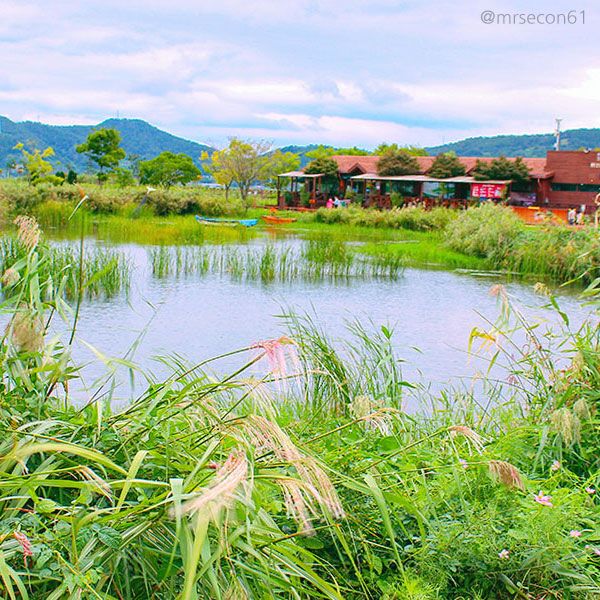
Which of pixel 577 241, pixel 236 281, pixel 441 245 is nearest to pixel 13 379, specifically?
pixel 236 281

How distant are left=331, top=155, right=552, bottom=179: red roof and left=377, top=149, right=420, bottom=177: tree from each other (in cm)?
37

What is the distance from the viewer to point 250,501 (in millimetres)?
1154

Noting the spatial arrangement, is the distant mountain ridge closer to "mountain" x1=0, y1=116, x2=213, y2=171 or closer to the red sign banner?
"mountain" x1=0, y1=116, x2=213, y2=171

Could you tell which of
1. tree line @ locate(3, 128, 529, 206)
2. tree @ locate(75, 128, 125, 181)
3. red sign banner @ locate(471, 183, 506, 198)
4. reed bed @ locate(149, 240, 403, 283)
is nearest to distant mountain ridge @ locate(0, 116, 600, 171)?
tree line @ locate(3, 128, 529, 206)

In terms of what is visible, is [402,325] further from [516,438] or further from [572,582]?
[572,582]

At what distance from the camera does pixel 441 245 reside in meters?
18.4

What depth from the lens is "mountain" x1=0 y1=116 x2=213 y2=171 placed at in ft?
263

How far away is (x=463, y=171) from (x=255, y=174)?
10398 millimetres

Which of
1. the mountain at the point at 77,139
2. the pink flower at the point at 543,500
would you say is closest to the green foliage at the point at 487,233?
the pink flower at the point at 543,500

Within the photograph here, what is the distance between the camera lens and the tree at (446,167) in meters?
31.1

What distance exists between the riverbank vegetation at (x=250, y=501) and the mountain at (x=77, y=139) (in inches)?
3037

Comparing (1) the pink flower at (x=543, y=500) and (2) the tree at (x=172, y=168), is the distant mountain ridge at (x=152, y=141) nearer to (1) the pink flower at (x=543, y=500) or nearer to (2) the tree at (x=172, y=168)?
(2) the tree at (x=172, y=168)

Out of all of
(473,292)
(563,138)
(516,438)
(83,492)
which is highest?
(563,138)

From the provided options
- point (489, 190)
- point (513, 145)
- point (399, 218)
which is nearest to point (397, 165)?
point (489, 190)
